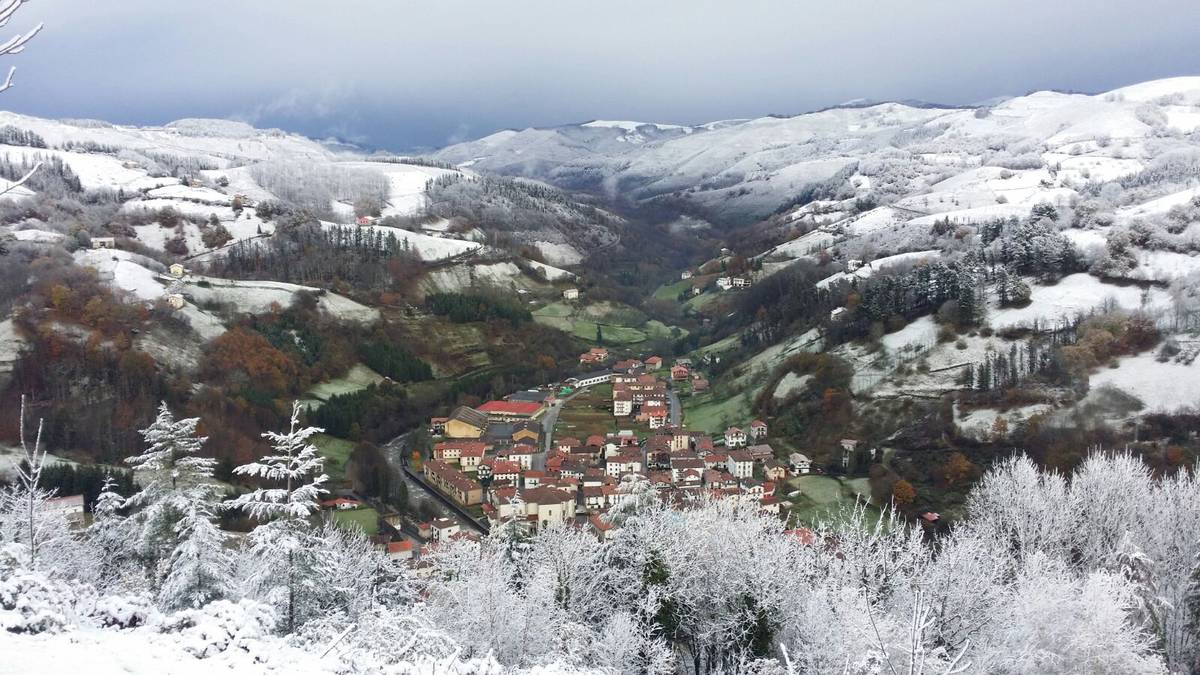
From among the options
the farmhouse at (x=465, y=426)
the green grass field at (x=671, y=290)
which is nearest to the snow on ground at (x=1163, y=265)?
the farmhouse at (x=465, y=426)

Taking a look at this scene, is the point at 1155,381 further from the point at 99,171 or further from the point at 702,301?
the point at 99,171

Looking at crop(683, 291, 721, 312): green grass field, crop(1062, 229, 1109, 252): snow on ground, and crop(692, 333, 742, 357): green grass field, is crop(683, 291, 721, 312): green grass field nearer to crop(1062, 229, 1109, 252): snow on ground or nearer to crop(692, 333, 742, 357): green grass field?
crop(692, 333, 742, 357): green grass field

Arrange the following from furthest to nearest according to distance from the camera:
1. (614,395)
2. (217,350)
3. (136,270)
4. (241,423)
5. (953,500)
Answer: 1. (136,270)
2. (614,395)
3. (217,350)
4. (241,423)
5. (953,500)

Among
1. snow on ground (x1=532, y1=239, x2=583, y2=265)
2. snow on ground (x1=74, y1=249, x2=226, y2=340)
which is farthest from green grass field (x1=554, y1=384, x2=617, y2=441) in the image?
snow on ground (x1=532, y1=239, x2=583, y2=265)

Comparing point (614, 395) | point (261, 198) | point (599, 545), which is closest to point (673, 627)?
point (599, 545)

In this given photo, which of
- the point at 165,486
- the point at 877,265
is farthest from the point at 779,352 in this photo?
the point at 165,486

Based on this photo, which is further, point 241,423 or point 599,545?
point 241,423

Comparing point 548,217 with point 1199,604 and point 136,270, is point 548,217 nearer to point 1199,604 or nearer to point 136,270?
point 136,270
